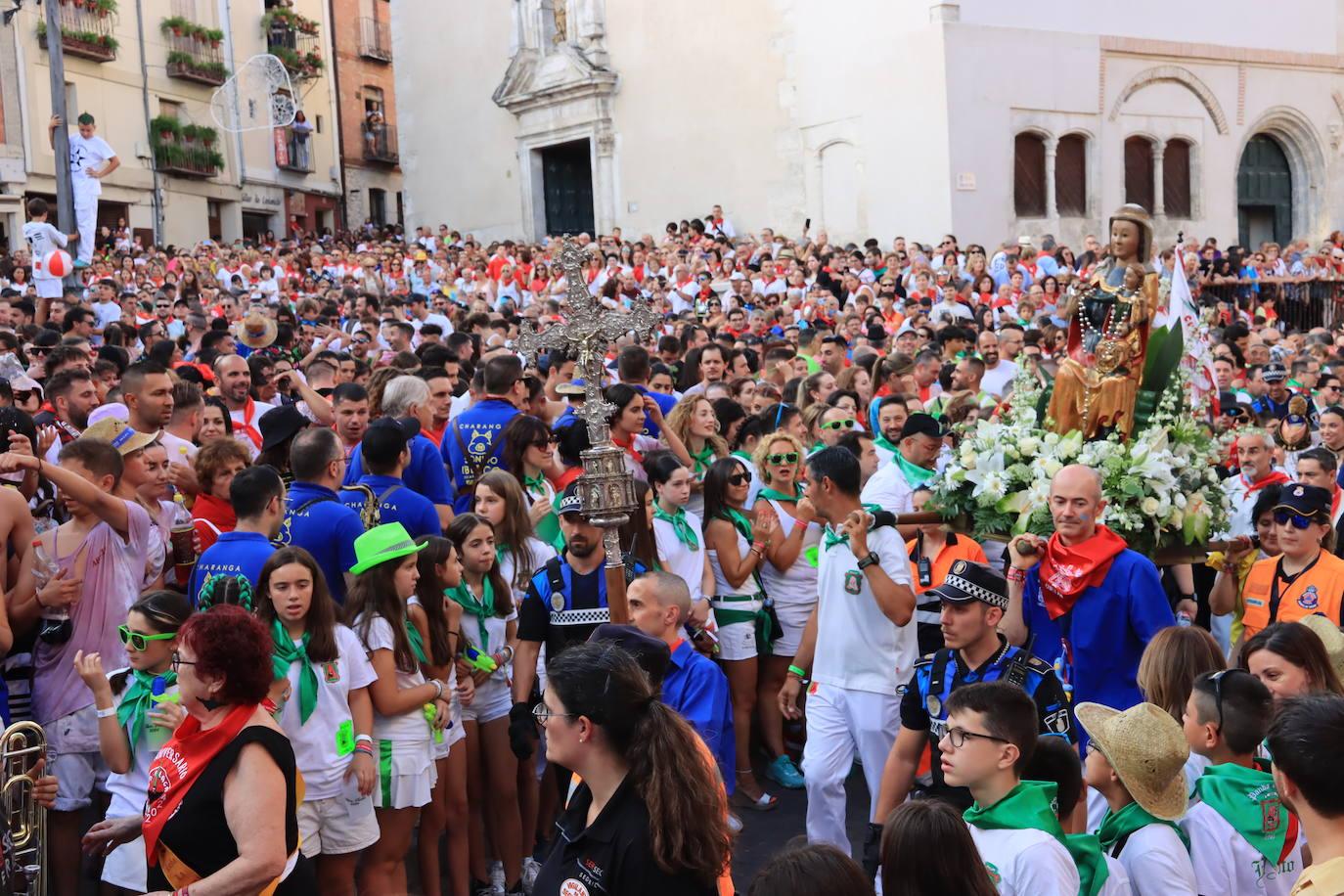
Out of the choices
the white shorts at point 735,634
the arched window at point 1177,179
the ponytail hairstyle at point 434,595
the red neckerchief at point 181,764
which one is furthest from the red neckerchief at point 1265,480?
the arched window at point 1177,179

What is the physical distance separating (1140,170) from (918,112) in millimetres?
6049

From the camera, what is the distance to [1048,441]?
271 inches

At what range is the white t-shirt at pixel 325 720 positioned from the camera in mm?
5207

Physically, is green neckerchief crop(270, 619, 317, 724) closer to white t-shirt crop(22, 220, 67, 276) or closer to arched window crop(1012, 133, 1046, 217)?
white t-shirt crop(22, 220, 67, 276)

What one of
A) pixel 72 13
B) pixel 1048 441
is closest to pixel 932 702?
pixel 1048 441

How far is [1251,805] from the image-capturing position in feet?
14.4

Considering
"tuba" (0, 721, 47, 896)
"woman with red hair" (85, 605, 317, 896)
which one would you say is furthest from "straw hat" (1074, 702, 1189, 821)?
"tuba" (0, 721, 47, 896)

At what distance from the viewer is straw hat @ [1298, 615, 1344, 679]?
5344 millimetres

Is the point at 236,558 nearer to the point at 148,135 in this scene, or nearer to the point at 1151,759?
the point at 1151,759

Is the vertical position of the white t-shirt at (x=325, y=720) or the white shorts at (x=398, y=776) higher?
the white t-shirt at (x=325, y=720)

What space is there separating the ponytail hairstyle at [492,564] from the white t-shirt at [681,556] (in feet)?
2.89

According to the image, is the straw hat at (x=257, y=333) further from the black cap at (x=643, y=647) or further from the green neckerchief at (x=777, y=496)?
the black cap at (x=643, y=647)

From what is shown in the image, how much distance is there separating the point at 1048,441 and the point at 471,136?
111 ft

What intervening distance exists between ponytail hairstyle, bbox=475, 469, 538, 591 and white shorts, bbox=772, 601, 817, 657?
1.71 m
